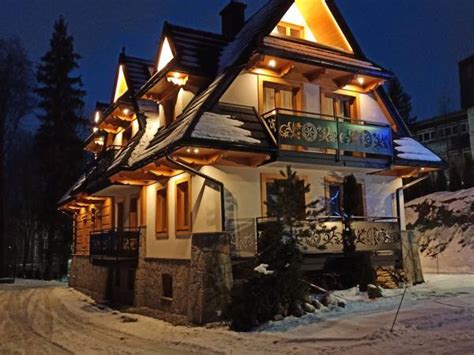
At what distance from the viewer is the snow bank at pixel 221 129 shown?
42.4ft

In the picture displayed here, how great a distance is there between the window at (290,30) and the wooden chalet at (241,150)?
2.2 inches

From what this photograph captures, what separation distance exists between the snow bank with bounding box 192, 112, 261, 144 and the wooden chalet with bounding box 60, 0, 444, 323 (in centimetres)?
4

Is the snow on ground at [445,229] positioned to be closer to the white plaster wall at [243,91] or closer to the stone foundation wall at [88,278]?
the white plaster wall at [243,91]

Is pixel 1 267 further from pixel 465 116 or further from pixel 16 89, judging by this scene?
pixel 465 116

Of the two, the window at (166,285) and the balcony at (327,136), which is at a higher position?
the balcony at (327,136)

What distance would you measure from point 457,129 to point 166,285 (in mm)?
32108

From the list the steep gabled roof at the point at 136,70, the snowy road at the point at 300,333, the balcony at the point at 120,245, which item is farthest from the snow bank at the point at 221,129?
the steep gabled roof at the point at 136,70

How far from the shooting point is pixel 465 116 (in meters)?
38.9

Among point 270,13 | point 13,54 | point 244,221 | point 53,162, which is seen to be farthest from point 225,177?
point 13,54

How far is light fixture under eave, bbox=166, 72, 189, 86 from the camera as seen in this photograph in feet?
50.6

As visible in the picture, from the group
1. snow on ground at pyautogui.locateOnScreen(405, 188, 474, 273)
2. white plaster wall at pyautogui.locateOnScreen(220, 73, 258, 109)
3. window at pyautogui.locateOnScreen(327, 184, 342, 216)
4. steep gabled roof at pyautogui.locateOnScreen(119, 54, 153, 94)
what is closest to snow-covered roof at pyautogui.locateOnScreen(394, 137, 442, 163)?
window at pyautogui.locateOnScreen(327, 184, 342, 216)

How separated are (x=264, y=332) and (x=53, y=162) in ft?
96.2

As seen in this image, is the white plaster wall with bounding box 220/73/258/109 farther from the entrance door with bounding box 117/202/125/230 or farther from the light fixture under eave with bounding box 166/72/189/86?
the entrance door with bounding box 117/202/125/230

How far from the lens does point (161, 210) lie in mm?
16938
